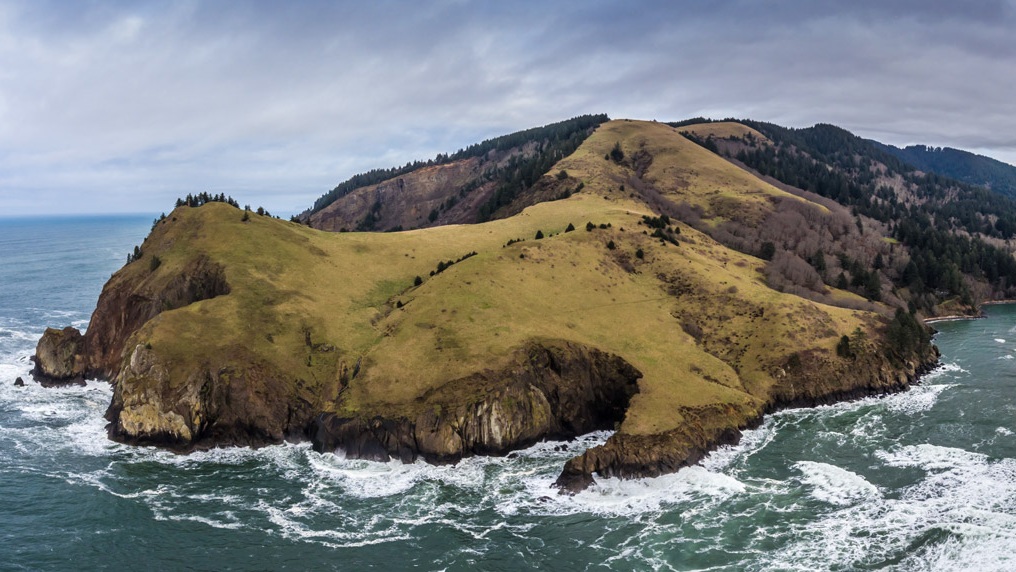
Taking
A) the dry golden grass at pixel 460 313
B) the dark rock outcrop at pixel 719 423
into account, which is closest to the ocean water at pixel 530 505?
the dark rock outcrop at pixel 719 423

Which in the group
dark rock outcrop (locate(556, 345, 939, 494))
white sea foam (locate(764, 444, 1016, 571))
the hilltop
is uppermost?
the hilltop

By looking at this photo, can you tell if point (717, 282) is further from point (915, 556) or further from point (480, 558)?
point (480, 558)

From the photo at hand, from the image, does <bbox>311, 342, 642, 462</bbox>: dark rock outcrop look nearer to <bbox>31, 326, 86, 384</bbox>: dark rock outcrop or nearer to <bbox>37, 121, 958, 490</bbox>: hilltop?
<bbox>37, 121, 958, 490</bbox>: hilltop

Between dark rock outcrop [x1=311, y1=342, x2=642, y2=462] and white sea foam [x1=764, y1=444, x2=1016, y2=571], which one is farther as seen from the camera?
dark rock outcrop [x1=311, y1=342, x2=642, y2=462]

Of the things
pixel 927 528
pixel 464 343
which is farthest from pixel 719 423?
pixel 464 343

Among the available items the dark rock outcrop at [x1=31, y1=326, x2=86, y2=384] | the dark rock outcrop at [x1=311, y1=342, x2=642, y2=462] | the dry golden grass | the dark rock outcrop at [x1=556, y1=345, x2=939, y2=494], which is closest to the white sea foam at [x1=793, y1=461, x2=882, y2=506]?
the dark rock outcrop at [x1=556, y1=345, x2=939, y2=494]
